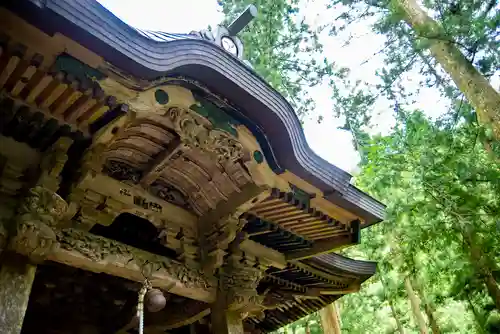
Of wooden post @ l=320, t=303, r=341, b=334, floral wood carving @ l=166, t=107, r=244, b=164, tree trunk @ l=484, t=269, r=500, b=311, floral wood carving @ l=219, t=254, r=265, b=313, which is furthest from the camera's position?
wooden post @ l=320, t=303, r=341, b=334

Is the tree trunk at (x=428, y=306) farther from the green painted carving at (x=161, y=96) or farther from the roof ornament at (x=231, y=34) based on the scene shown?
the green painted carving at (x=161, y=96)

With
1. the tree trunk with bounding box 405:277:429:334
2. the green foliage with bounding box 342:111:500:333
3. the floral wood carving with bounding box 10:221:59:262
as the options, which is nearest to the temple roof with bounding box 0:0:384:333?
the floral wood carving with bounding box 10:221:59:262

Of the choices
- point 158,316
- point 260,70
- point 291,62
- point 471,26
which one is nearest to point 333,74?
point 291,62

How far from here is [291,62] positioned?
48.5 feet

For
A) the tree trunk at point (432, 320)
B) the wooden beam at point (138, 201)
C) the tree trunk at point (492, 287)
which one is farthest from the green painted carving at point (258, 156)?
the tree trunk at point (432, 320)

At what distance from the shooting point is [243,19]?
5531 mm

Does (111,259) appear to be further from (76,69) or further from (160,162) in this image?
(76,69)

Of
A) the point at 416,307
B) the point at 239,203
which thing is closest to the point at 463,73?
the point at 239,203

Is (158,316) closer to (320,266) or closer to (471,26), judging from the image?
(320,266)

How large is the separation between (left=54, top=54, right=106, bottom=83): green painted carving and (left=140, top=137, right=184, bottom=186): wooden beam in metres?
1.32

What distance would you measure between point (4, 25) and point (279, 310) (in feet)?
20.3

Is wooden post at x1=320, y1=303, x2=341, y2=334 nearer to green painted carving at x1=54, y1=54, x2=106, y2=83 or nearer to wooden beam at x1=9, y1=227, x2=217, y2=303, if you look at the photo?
wooden beam at x1=9, y1=227, x2=217, y2=303

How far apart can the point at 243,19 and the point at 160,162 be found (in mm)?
2248

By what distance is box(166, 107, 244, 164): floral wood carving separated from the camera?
3979 millimetres
